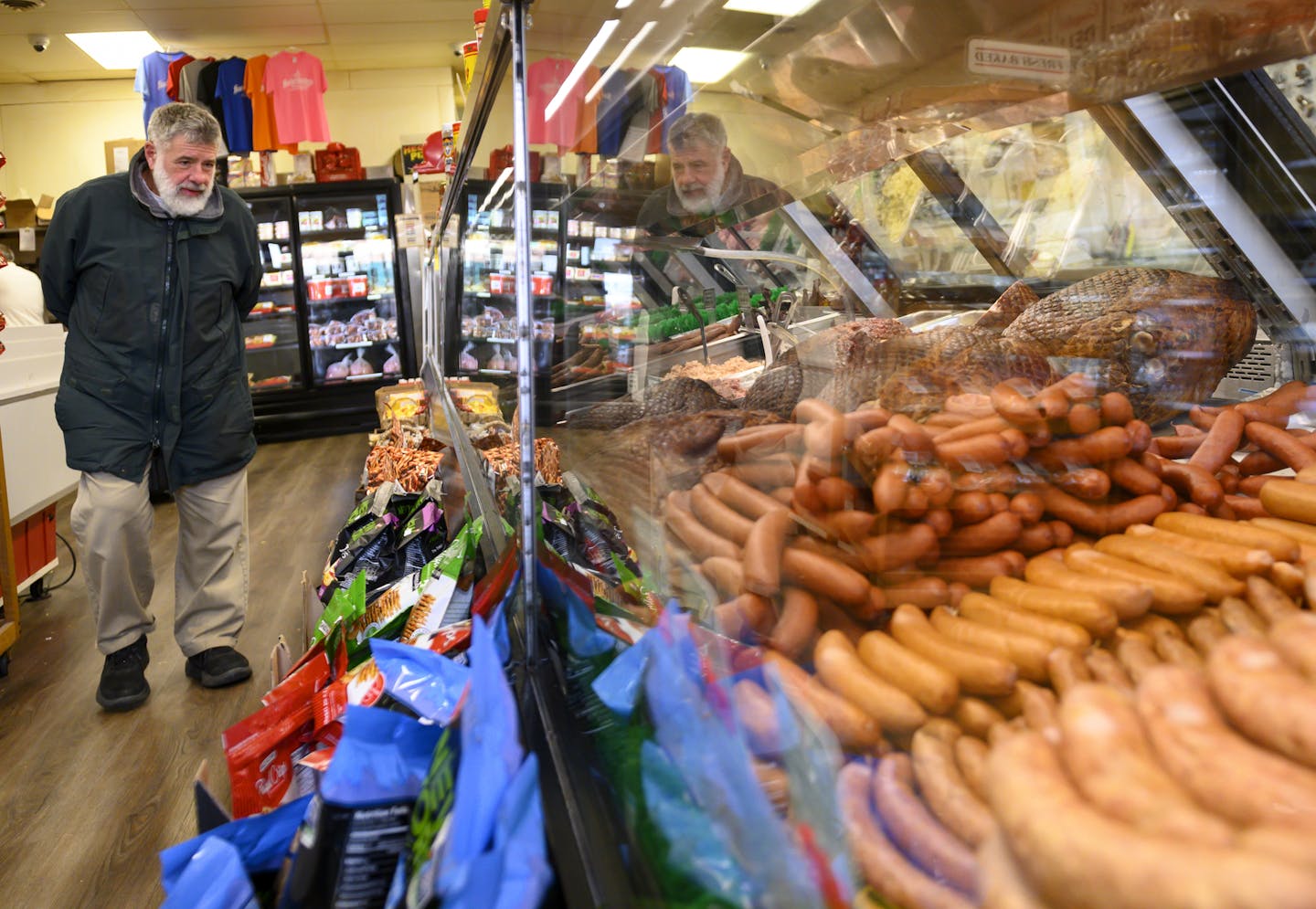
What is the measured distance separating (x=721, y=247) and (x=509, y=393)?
2.26 ft

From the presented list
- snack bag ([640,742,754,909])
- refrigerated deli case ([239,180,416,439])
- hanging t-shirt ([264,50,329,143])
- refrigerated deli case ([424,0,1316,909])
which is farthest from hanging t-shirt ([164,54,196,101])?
snack bag ([640,742,754,909])

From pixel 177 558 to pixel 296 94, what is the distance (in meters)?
5.93

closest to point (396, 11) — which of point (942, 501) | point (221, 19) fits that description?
point (221, 19)

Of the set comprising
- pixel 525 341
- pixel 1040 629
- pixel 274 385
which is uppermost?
pixel 525 341

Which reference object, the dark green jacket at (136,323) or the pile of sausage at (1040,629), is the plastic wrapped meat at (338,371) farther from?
the pile of sausage at (1040,629)

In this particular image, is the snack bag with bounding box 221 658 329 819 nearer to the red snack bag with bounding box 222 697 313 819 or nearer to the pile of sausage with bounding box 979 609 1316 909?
the red snack bag with bounding box 222 697 313 819

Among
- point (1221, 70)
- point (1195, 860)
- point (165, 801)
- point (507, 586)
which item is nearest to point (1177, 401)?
point (1221, 70)

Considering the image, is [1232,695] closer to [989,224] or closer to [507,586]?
[507,586]

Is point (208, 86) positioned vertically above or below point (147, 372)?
above

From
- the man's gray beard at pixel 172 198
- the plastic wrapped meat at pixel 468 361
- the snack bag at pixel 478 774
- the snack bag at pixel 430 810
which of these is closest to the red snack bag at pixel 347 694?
the snack bag at pixel 430 810

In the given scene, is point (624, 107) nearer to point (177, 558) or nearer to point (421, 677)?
point (421, 677)

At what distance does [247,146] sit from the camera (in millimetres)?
7883

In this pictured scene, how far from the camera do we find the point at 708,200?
1.67 metres

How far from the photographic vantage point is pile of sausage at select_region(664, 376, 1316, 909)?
1.60ft
